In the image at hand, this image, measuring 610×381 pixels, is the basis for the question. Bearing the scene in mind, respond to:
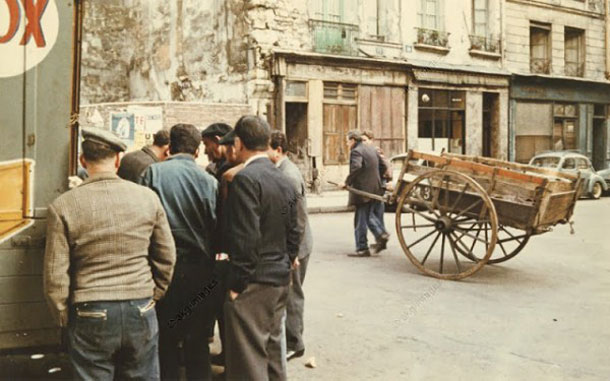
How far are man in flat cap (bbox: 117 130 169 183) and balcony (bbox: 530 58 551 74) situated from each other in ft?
73.4

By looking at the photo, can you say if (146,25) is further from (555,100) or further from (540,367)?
(540,367)

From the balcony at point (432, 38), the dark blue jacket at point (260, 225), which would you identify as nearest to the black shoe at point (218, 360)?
the dark blue jacket at point (260, 225)

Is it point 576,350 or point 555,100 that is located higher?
point 555,100

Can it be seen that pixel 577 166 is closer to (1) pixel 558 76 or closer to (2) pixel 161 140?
(1) pixel 558 76

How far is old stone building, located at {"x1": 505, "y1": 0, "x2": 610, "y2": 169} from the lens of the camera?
2411 cm

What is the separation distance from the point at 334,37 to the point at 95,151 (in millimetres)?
16804

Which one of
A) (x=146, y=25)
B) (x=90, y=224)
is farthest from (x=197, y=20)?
(x=90, y=224)

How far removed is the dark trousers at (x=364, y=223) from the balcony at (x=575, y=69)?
781 inches

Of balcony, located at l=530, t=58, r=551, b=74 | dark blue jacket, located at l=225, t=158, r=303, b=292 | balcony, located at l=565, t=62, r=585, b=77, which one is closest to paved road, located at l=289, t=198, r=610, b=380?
dark blue jacket, located at l=225, t=158, r=303, b=292

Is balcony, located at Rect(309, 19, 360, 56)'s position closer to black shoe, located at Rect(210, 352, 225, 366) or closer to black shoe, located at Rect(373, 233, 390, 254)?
black shoe, located at Rect(373, 233, 390, 254)

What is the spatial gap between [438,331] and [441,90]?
17.5m

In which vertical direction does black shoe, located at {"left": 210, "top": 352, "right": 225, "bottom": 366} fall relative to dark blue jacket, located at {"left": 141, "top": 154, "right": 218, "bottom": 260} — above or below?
below

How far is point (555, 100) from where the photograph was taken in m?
25.0

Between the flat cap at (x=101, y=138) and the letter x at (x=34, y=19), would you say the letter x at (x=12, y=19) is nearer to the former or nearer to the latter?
the letter x at (x=34, y=19)
